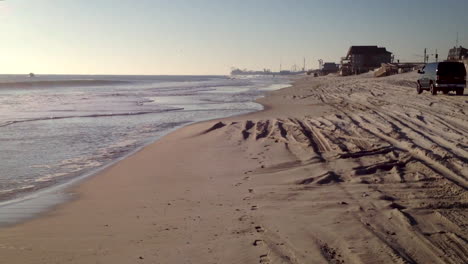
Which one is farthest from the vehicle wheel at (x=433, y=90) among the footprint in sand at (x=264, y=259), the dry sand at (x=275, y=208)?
the footprint in sand at (x=264, y=259)

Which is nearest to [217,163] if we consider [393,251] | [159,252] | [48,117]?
[159,252]

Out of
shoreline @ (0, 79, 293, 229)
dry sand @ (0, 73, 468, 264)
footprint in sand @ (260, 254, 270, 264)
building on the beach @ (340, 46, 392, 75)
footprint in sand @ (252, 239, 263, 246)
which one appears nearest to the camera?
footprint in sand @ (260, 254, 270, 264)

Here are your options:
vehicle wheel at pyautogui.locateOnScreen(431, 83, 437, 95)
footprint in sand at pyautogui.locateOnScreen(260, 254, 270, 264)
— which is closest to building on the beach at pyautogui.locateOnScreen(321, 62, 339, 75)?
vehicle wheel at pyautogui.locateOnScreen(431, 83, 437, 95)

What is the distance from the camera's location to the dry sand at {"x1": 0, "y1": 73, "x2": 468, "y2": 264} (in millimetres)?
4273

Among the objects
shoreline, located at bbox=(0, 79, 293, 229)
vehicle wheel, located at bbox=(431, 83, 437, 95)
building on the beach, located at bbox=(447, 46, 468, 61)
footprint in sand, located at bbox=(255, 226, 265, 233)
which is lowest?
shoreline, located at bbox=(0, 79, 293, 229)

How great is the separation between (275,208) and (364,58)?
3237 inches

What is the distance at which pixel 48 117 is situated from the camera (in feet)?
67.9

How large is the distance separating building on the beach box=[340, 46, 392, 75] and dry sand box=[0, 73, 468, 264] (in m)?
73.9

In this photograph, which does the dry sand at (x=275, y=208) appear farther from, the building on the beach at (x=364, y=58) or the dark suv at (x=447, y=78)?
the building on the beach at (x=364, y=58)

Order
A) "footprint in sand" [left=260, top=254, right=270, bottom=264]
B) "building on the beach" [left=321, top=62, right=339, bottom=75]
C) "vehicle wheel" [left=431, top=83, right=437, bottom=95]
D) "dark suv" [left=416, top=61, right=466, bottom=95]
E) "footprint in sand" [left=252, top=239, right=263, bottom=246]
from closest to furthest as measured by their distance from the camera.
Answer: "footprint in sand" [left=260, top=254, right=270, bottom=264], "footprint in sand" [left=252, top=239, right=263, bottom=246], "dark suv" [left=416, top=61, right=466, bottom=95], "vehicle wheel" [left=431, top=83, right=437, bottom=95], "building on the beach" [left=321, top=62, right=339, bottom=75]

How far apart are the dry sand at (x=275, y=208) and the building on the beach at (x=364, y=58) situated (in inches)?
2910

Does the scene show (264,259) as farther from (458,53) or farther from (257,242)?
(458,53)

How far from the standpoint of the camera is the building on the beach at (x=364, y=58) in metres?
81.0

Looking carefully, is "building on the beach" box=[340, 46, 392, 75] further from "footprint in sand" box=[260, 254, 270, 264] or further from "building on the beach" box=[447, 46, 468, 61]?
"footprint in sand" box=[260, 254, 270, 264]
